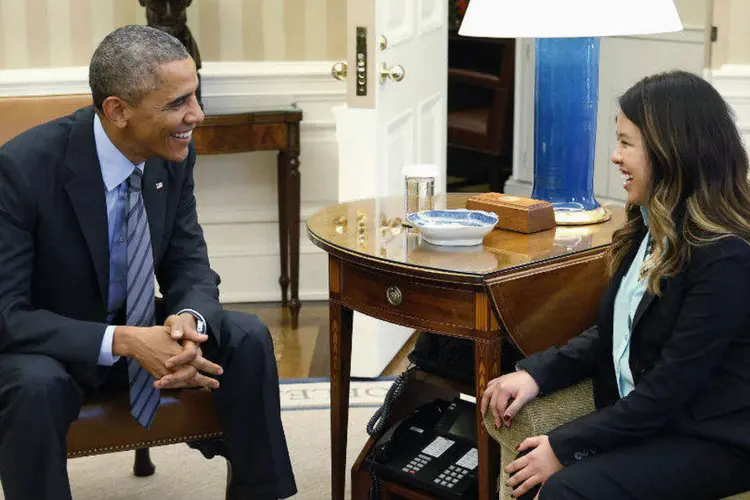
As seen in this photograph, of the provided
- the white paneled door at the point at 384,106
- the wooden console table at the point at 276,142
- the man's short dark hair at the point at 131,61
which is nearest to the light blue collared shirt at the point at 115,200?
the man's short dark hair at the point at 131,61

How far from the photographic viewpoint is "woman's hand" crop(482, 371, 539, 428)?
230 centimetres

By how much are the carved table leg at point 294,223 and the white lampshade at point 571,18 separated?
6.05 ft

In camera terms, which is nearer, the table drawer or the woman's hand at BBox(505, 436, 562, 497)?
the woman's hand at BBox(505, 436, 562, 497)

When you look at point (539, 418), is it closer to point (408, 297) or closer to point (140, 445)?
point (408, 297)

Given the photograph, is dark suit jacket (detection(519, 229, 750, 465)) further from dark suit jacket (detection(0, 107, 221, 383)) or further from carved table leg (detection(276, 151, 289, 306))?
carved table leg (detection(276, 151, 289, 306))

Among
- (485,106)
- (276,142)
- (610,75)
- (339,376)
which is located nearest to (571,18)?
(339,376)

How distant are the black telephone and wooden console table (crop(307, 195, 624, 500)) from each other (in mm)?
48

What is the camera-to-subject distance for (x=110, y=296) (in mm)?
2611

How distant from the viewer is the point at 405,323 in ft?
8.42

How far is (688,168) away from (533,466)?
584 millimetres

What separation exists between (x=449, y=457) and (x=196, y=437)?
0.56 m

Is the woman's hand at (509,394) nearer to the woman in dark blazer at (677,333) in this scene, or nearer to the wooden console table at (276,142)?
the woman in dark blazer at (677,333)

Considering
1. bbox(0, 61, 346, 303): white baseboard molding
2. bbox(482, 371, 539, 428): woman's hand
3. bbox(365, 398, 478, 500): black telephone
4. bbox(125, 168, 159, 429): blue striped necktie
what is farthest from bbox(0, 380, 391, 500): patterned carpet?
bbox(0, 61, 346, 303): white baseboard molding

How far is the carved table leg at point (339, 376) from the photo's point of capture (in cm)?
278
